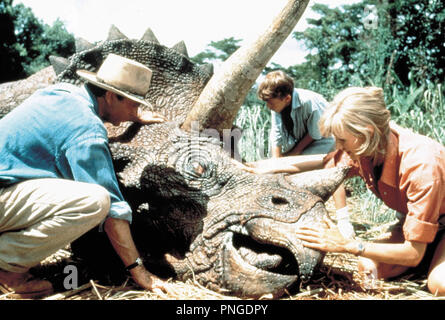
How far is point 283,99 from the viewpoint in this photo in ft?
17.6

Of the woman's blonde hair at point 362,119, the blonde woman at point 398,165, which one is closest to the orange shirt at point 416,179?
the blonde woman at point 398,165

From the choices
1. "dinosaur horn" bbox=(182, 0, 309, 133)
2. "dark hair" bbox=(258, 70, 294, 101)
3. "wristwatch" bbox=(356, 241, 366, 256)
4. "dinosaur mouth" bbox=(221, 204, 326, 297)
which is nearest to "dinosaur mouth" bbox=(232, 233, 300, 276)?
"dinosaur mouth" bbox=(221, 204, 326, 297)

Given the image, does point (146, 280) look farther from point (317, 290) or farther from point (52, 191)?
point (317, 290)

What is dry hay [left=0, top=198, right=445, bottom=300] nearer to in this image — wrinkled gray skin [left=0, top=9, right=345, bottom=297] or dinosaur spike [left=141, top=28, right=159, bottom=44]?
wrinkled gray skin [left=0, top=9, right=345, bottom=297]

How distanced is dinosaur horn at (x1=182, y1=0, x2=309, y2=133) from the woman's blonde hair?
2.13ft

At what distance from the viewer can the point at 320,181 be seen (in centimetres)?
282

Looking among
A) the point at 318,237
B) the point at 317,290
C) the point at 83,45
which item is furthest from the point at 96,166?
the point at 83,45

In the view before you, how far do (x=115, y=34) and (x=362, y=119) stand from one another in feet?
8.54

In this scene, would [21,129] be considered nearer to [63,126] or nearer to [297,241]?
[63,126]

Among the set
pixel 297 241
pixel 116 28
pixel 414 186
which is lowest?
pixel 297 241

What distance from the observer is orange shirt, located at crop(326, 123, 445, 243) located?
273cm

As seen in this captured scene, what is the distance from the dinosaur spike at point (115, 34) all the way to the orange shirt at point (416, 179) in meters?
2.69

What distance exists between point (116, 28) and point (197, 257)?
2693 mm
